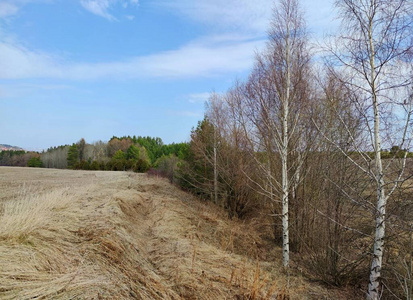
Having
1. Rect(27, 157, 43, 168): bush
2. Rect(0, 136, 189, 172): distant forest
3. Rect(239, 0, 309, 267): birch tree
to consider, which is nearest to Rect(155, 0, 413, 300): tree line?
Rect(239, 0, 309, 267): birch tree

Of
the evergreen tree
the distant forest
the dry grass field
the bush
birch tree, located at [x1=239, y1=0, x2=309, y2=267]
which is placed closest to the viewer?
the dry grass field

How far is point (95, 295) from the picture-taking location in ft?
11.0

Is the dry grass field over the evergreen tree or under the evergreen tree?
under

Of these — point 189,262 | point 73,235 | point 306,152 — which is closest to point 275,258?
point 306,152

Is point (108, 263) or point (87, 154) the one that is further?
point (87, 154)

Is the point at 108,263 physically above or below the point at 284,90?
below

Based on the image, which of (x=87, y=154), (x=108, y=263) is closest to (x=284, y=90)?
(x=108, y=263)

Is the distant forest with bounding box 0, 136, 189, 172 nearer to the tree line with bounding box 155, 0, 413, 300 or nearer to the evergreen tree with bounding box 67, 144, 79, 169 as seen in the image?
the evergreen tree with bounding box 67, 144, 79, 169

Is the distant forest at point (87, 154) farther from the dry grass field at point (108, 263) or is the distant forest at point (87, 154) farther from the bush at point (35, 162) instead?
the dry grass field at point (108, 263)

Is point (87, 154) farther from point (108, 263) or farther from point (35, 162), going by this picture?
point (108, 263)

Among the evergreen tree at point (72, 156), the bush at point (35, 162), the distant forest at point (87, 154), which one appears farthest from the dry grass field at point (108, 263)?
the bush at point (35, 162)

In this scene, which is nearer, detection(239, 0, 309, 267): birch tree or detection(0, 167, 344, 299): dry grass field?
detection(0, 167, 344, 299): dry grass field

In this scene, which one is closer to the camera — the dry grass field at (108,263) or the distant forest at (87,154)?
the dry grass field at (108,263)

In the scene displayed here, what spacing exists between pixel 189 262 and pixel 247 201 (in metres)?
7.99
